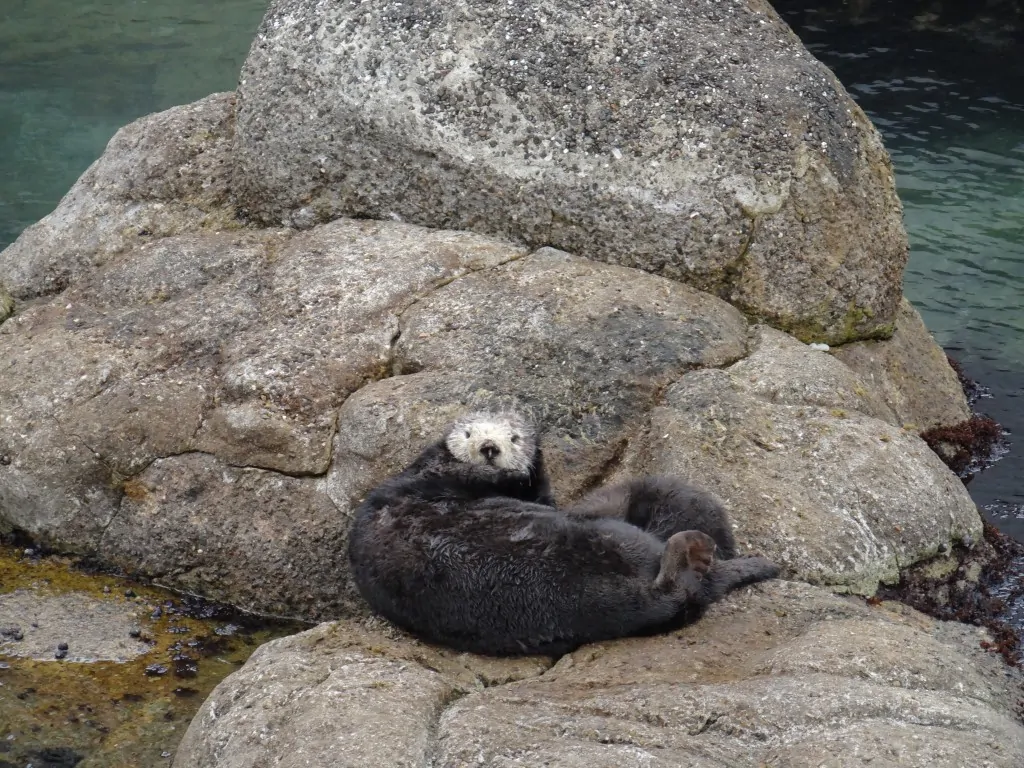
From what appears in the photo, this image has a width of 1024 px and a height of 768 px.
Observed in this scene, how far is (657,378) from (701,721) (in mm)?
2609

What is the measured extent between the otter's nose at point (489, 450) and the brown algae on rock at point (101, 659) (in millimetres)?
1556

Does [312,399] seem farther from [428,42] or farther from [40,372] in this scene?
[428,42]

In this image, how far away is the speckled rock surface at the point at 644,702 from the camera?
4125 mm

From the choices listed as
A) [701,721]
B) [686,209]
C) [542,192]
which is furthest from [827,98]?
[701,721]

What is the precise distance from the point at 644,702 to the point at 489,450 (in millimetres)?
1705

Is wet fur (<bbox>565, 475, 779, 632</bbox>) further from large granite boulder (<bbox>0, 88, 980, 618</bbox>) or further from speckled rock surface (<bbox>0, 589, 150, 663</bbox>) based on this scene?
speckled rock surface (<bbox>0, 589, 150, 663</bbox>)

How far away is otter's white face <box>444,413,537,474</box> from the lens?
580cm

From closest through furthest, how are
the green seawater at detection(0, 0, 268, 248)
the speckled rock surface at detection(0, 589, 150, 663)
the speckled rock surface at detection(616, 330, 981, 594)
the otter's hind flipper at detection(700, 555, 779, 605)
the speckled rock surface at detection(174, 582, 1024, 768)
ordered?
the speckled rock surface at detection(174, 582, 1024, 768) < the otter's hind flipper at detection(700, 555, 779, 605) < the speckled rock surface at detection(616, 330, 981, 594) < the speckled rock surface at detection(0, 589, 150, 663) < the green seawater at detection(0, 0, 268, 248)

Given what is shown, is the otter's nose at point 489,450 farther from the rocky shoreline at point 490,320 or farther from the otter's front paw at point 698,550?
the otter's front paw at point 698,550

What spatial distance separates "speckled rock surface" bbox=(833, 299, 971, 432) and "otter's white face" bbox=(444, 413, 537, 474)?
8.50ft

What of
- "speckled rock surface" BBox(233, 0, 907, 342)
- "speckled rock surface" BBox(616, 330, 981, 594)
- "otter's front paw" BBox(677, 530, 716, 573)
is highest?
"speckled rock surface" BBox(233, 0, 907, 342)

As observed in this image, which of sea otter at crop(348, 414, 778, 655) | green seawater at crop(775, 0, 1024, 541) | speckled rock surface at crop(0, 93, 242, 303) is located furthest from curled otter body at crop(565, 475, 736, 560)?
speckled rock surface at crop(0, 93, 242, 303)

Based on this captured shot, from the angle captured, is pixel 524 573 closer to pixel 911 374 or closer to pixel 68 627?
pixel 68 627

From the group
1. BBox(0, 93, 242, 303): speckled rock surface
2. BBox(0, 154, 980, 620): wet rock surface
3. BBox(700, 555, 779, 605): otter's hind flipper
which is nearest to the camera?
BBox(700, 555, 779, 605): otter's hind flipper
